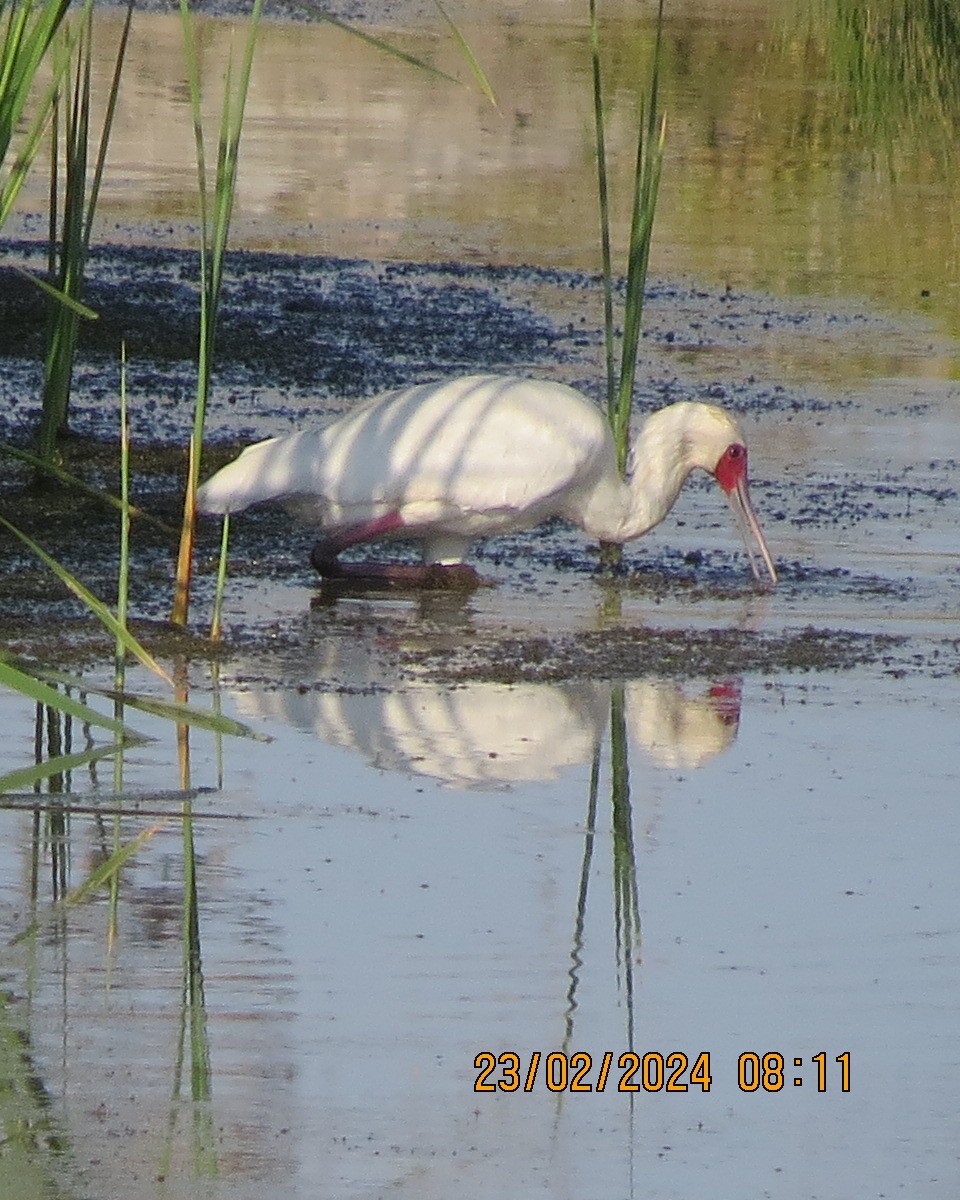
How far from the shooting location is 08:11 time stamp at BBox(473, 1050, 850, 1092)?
4.29 metres

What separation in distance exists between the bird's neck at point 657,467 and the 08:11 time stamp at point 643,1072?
14.2 feet

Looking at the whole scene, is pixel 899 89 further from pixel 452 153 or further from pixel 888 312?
pixel 888 312

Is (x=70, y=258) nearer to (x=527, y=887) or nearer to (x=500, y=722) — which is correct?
(x=500, y=722)

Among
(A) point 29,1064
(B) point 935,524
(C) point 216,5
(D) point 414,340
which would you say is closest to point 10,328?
(D) point 414,340

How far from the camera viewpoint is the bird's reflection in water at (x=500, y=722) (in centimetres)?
619

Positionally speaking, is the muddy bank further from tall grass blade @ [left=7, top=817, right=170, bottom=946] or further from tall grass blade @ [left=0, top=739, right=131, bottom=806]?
tall grass blade @ [left=7, top=817, right=170, bottom=946]

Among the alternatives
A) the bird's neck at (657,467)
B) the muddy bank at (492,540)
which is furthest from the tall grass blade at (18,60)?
the bird's neck at (657,467)

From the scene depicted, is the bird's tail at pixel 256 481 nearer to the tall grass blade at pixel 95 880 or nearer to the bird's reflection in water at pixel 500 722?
the bird's reflection in water at pixel 500 722

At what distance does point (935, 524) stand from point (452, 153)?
11.0m

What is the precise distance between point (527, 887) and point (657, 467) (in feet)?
12.1

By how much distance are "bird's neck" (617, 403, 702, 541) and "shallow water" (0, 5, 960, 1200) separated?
0.79 feet

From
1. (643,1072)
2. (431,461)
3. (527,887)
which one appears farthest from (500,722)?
(643,1072)

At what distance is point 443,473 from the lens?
8.27m

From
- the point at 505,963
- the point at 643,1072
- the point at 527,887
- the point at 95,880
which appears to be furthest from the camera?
the point at 527,887
